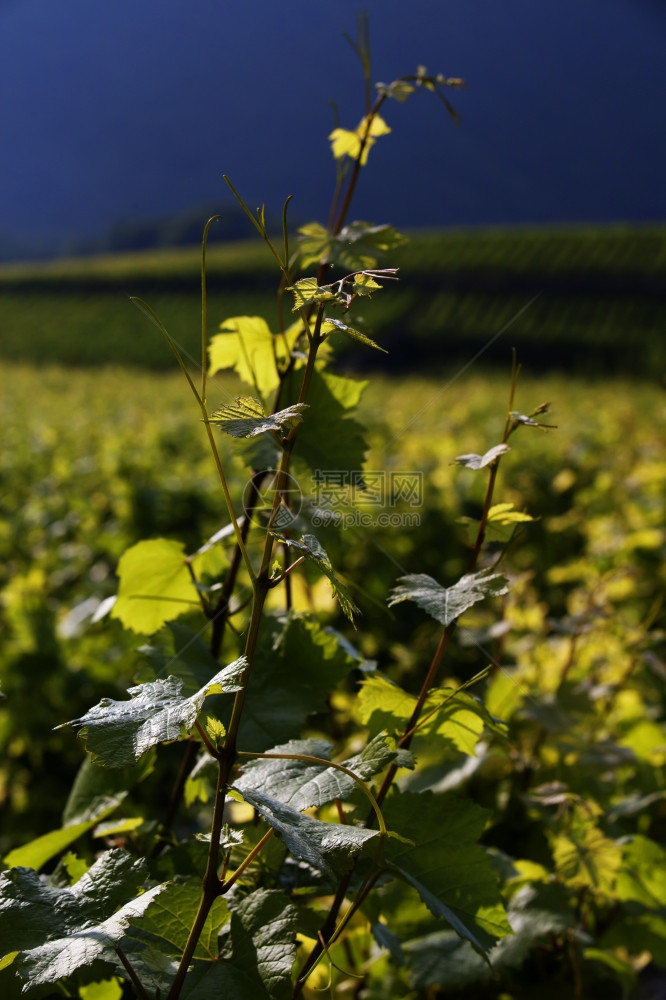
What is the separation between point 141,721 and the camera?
53 cm

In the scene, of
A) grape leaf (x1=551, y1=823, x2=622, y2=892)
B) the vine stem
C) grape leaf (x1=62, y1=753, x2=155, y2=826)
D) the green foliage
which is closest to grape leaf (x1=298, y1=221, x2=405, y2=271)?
the green foliage

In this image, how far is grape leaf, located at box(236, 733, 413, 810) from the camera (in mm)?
611

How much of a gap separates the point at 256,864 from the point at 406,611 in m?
3.77

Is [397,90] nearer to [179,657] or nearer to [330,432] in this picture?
[330,432]

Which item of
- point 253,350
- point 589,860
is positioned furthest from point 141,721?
point 589,860

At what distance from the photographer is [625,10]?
161m

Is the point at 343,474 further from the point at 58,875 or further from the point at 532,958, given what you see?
the point at 532,958

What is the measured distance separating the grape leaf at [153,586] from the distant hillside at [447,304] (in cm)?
3028

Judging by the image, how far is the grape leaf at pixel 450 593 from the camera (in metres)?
0.70

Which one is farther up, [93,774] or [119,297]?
[93,774]

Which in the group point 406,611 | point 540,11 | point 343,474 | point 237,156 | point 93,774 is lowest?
point 237,156

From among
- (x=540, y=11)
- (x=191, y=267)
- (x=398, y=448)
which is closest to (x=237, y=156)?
(x=540, y=11)

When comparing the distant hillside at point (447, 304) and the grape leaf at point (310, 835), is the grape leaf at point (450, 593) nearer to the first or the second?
the grape leaf at point (310, 835)

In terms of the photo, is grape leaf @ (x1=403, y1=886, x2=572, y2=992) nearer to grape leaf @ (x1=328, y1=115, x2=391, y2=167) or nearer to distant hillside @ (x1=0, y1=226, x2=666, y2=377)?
grape leaf @ (x1=328, y1=115, x2=391, y2=167)
